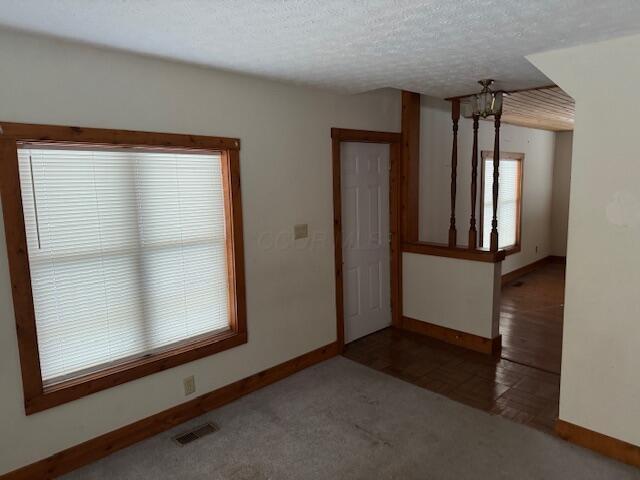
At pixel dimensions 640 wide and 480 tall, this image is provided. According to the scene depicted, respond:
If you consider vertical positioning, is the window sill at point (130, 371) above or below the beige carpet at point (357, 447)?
above

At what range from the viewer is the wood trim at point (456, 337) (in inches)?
151

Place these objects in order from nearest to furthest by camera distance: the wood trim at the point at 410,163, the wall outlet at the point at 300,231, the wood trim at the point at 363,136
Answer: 1. the wall outlet at the point at 300,231
2. the wood trim at the point at 363,136
3. the wood trim at the point at 410,163

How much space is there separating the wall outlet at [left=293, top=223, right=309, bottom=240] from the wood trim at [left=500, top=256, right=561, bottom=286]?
156 inches

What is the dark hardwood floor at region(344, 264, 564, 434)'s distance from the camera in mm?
2980

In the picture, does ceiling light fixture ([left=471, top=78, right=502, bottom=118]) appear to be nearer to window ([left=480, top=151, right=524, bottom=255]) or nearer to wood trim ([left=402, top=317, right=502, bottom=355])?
wood trim ([left=402, top=317, right=502, bottom=355])

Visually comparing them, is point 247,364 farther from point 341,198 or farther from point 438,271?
point 438,271

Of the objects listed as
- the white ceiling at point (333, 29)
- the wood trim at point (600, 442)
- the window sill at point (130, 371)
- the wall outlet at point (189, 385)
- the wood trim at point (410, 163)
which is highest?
the white ceiling at point (333, 29)

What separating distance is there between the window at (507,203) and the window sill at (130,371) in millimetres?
4015

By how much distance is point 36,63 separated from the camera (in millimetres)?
2143

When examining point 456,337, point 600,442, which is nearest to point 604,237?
point 600,442

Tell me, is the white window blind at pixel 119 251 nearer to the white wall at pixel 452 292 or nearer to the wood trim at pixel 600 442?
the white wall at pixel 452 292

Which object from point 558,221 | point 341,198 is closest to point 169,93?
point 341,198

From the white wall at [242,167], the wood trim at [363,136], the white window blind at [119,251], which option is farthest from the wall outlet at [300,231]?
the wood trim at [363,136]

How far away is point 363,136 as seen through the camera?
3.88m
